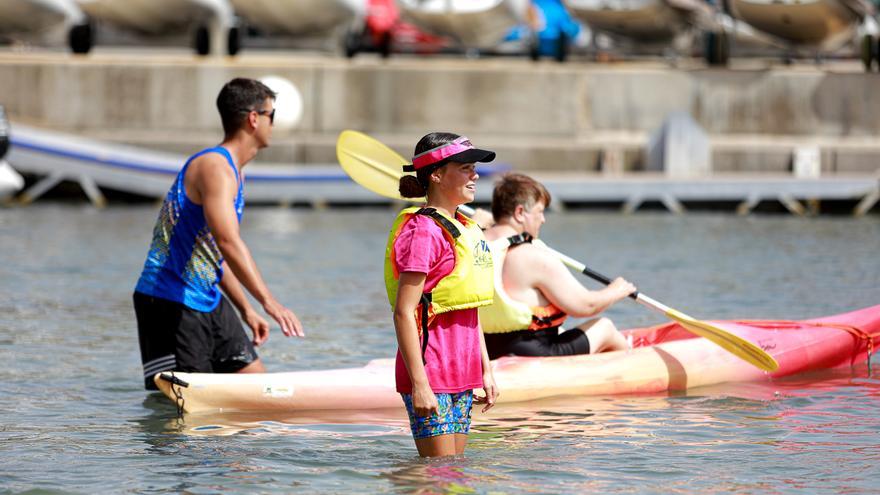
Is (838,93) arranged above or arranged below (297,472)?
above

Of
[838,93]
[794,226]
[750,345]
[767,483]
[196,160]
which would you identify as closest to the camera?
[767,483]

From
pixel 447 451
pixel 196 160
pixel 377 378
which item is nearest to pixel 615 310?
pixel 377 378

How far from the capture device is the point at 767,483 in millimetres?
5859

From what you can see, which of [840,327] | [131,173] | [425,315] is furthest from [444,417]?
[131,173]

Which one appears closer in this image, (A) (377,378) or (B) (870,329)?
(A) (377,378)

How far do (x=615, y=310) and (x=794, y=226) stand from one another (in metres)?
6.91

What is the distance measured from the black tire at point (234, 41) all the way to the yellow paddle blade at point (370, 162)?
14.2 m

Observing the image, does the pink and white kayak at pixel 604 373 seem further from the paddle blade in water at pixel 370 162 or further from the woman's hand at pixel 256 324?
the paddle blade in water at pixel 370 162

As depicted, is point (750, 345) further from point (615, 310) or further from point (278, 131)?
point (278, 131)

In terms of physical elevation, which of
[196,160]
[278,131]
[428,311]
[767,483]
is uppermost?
[278,131]

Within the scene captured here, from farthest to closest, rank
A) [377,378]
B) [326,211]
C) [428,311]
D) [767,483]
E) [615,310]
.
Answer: [326,211], [615,310], [377,378], [767,483], [428,311]

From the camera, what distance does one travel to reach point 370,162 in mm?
7410

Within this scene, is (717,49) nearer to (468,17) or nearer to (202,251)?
(468,17)

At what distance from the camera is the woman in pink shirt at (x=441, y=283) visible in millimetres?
4941
